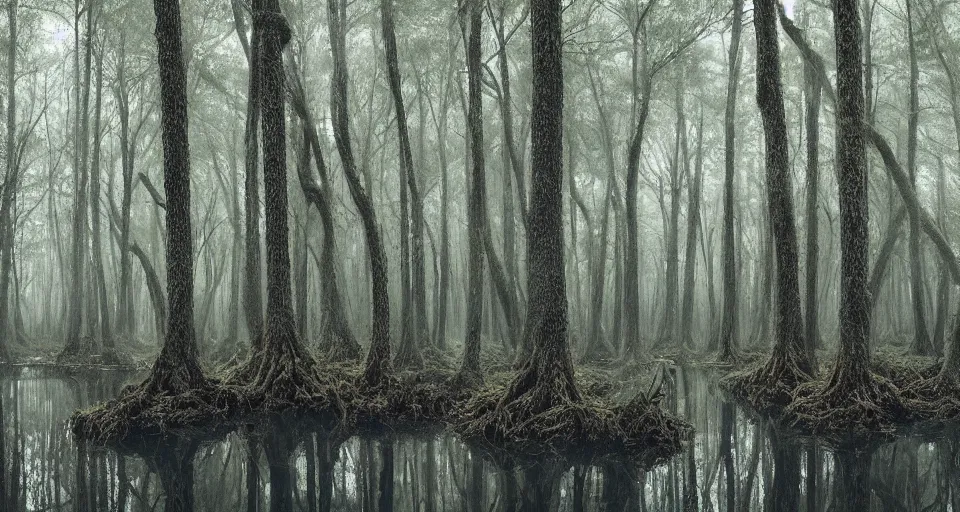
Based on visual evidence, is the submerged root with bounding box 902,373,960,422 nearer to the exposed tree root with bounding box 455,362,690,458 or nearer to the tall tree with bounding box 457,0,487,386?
the exposed tree root with bounding box 455,362,690,458

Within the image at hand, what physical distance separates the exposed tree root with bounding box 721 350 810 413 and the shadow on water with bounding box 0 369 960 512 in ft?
8.25

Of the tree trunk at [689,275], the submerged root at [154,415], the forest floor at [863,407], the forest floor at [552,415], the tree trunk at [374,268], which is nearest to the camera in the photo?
the forest floor at [552,415]

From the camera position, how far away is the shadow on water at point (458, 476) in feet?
18.9

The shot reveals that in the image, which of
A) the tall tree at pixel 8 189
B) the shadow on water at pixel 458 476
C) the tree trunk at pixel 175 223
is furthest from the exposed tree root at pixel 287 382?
the tall tree at pixel 8 189

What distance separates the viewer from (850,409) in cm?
913

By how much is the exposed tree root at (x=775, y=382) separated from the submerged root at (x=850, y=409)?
106 cm

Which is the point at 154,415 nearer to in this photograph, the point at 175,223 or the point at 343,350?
the point at 175,223

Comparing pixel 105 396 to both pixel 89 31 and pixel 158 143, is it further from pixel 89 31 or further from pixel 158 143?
pixel 158 143

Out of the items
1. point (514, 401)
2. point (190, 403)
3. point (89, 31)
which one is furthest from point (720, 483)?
point (89, 31)

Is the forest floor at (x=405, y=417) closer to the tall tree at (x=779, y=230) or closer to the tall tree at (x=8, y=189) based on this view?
the tall tree at (x=779, y=230)

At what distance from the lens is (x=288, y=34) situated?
1141 centimetres

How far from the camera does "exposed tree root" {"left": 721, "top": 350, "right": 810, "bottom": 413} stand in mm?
11195

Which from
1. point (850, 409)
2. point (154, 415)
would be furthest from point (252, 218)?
point (850, 409)

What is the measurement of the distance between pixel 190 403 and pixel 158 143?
1893 cm
